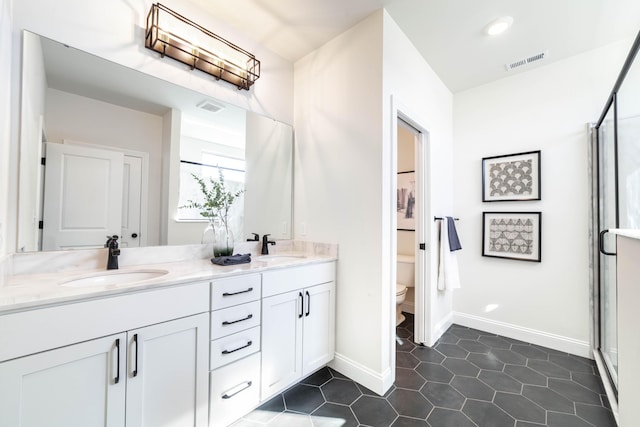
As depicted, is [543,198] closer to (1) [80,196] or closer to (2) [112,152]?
(2) [112,152]

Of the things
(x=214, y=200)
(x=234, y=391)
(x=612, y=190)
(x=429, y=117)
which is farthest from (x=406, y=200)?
(x=234, y=391)

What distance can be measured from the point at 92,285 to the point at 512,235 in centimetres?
338

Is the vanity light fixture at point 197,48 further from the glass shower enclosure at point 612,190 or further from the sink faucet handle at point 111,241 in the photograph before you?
the glass shower enclosure at point 612,190

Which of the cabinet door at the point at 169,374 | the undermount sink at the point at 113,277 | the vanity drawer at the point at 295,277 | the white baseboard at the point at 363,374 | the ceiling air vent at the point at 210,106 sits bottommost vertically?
the white baseboard at the point at 363,374

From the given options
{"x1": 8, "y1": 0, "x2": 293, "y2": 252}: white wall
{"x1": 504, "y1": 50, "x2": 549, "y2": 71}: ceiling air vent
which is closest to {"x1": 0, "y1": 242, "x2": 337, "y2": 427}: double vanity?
{"x1": 8, "y1": 0, "x2": 293, "y2": 252}: white wall

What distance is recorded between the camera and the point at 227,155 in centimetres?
207

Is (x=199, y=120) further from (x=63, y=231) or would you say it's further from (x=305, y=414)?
(x=305, y=414)

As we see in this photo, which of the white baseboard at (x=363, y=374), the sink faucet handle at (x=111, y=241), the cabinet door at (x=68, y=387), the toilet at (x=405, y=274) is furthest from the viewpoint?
the toilet at (x=405, y=274)

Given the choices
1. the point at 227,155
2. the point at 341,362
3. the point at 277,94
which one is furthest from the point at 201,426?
the point at 277,94

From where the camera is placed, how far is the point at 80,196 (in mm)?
1446

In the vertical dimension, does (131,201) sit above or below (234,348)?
above

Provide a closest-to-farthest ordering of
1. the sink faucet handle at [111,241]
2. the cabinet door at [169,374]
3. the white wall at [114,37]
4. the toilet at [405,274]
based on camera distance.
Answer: the cabinet door at [169,374], the white wall at [114,37], the sink faucet handle at [111,241], the toilet at [405,274]

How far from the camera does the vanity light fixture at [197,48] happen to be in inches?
64.8

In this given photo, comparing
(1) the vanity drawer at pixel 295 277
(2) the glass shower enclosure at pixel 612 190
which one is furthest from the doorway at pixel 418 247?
(2) the glass shower enclosure at pixel 612 190
